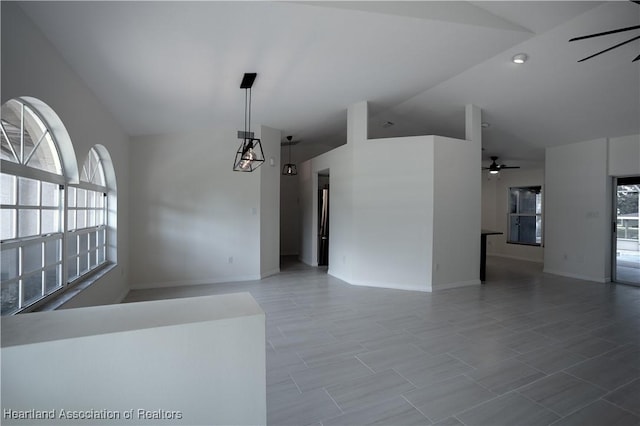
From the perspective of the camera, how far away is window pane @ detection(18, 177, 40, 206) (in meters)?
2.21

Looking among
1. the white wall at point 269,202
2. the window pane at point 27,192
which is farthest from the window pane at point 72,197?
the white wall at point 269,202

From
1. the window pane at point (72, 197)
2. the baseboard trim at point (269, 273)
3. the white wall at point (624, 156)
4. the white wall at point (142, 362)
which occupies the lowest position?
the baseboard trim at point (269, 273)

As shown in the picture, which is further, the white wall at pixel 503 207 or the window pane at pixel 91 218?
the white wall at pixel 503 207

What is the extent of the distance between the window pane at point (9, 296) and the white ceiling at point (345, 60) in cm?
173

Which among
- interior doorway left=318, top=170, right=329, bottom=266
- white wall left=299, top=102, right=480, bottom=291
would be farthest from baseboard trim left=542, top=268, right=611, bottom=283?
interior doorway left=318, top=170, right=329, bottom=266

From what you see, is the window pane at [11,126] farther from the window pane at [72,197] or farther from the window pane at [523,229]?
the window pane at [523,229]

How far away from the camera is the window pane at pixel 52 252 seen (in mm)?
2543

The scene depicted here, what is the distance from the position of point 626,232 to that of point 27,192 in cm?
840

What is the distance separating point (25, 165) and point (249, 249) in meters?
3.67

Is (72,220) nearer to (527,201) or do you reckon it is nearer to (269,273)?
(269,273)

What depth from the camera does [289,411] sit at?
6.52ft

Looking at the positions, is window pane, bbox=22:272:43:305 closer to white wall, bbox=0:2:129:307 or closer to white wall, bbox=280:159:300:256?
white wall, bbox=0:2:129:307

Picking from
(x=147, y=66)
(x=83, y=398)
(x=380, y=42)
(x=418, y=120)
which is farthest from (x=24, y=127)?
(x=418, y=120)

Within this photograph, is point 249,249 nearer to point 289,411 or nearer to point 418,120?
point 289,411
